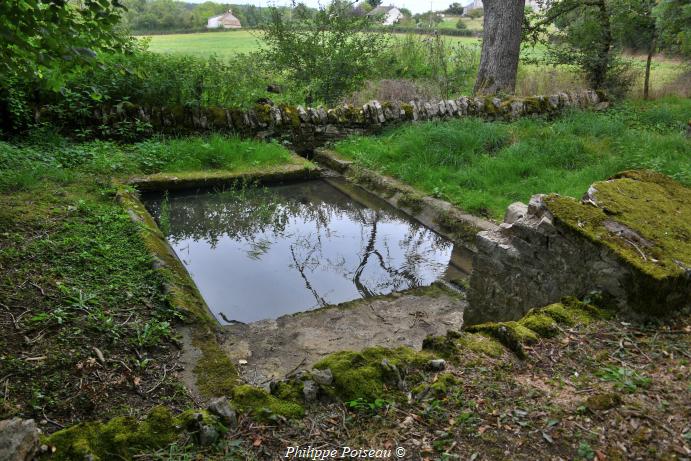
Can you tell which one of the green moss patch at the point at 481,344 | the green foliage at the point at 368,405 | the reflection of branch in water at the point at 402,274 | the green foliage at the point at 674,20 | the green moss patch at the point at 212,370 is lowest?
the reflection of branch in water at the point at 402,274

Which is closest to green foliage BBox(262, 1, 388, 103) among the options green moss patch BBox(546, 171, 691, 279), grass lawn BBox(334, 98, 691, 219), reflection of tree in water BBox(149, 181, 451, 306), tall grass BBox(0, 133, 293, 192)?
grass lawn BBox(334, 98, 691, 219)

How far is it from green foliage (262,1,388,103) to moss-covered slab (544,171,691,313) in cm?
784

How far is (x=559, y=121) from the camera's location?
9.87 m

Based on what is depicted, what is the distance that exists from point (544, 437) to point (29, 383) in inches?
105

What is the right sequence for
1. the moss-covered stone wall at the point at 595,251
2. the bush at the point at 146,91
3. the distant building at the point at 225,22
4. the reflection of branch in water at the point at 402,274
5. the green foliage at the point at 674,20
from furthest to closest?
the distant building at the point at 225,22, the green foliage at the point at 674,20, the bush at the point at 146,91, the reflection of branch in water at the point at 402,274, the moss-covered stone wall at the point at 595,251

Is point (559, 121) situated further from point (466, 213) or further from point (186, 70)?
point (186, 70)

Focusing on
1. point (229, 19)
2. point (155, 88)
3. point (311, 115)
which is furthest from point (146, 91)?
point (229, 19)

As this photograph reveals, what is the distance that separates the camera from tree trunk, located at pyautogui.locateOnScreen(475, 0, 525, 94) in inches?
464

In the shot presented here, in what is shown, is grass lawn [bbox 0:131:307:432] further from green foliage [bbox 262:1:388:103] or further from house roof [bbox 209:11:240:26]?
house roof [bbox 209:11:240:26]

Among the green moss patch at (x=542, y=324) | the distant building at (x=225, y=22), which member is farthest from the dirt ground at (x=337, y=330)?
the distant building at (x=225, y=22)

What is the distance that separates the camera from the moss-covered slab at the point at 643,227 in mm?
3084

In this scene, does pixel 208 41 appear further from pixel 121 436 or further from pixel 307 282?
pixel 121 436

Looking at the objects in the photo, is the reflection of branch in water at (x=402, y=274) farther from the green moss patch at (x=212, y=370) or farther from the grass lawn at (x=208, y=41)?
the grass lawn at (x=208, y=41)

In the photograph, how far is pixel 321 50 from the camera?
1118 cm
